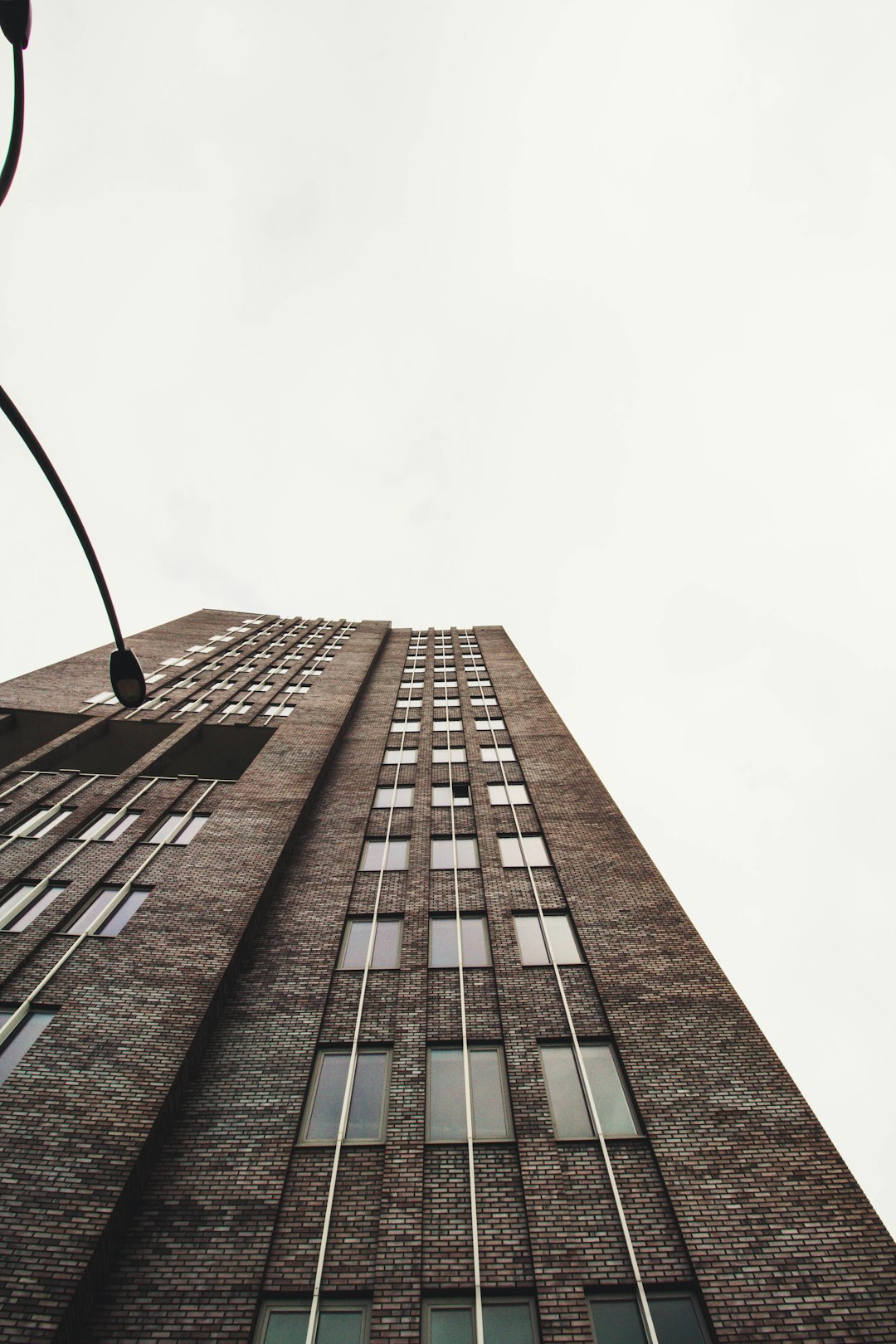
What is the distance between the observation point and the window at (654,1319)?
320 inches

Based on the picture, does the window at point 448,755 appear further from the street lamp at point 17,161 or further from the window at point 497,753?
the street lamp at point 17,161

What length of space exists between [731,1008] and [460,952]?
5658 millimetres

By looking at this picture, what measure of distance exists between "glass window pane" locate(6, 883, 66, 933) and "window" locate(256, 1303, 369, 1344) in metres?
10.0

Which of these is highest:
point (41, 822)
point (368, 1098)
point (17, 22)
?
point (41, 822)

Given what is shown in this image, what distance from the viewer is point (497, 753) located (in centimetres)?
2516

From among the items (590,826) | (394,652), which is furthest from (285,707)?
(590,826)

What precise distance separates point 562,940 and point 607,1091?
153 inches

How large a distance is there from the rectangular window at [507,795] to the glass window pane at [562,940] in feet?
18.3

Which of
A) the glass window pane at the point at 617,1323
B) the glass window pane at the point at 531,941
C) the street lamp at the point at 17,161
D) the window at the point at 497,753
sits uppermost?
the window at the point at 497,753

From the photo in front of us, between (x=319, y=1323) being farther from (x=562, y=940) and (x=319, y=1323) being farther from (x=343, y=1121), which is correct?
(x=562, y=940)

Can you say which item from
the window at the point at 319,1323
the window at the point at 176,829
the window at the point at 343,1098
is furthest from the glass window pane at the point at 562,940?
the window at the point at 176,829

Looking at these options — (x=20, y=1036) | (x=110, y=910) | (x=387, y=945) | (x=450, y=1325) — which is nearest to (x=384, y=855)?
(x=387, y=945)

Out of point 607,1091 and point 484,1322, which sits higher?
point 607,1091

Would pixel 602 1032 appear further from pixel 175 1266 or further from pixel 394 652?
pixel 394 652
